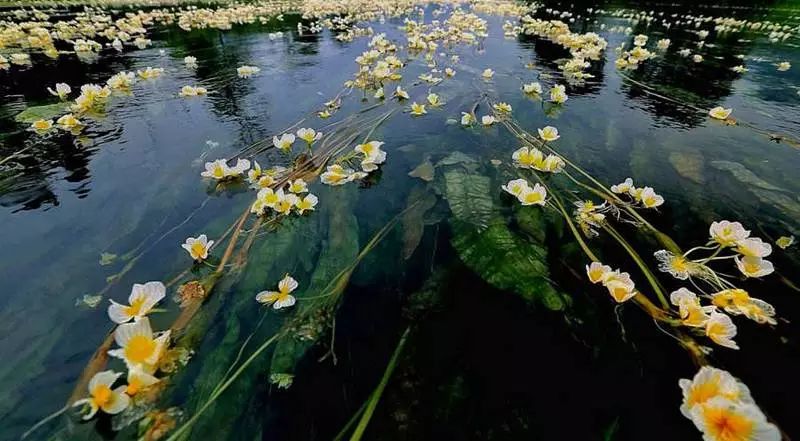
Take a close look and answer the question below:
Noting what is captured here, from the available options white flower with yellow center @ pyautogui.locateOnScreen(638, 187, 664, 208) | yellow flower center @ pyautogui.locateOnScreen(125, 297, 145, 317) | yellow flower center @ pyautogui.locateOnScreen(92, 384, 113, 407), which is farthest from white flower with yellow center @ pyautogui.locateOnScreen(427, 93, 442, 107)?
yellow flower center @ pyautogui.locateOnScreen(92, 384, 113, 407)

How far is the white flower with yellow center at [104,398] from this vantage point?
1.37m

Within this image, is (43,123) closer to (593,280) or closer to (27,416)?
(27,416)

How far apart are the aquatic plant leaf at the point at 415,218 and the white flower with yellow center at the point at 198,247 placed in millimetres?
1202

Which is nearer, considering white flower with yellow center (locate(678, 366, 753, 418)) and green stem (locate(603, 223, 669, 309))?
white flower with yellow center (locate(678, 366, 753, 418))

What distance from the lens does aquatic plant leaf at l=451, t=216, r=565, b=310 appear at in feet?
6.33

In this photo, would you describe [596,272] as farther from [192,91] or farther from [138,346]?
[192,91]

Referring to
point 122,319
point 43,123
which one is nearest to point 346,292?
point 122,319

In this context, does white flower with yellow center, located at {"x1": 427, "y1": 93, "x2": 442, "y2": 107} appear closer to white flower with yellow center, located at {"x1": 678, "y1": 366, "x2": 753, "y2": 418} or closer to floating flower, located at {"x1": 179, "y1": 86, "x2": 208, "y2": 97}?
floating flower, located at {"x1": 179, "y1": 86, "x2": 208, "y2": 97}

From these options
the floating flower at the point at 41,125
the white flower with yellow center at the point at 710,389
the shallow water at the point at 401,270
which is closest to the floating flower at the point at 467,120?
the shallow water at the point at 401,270

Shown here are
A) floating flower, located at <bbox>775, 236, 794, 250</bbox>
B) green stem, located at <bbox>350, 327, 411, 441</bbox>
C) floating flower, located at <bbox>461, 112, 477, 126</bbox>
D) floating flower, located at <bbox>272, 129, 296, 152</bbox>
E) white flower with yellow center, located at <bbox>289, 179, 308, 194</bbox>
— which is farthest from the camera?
floating flower, located at <bbox>461, 112, 477, 126</bbox>

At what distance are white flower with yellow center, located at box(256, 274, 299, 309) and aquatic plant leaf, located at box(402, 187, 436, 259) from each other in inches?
27.9

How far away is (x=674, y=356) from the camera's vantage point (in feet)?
5.42

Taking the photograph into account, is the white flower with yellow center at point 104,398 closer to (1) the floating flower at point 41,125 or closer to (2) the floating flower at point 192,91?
(1) the floating flower at point 41,125

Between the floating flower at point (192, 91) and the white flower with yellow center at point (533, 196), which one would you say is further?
the floating flower at point (192, 91)
